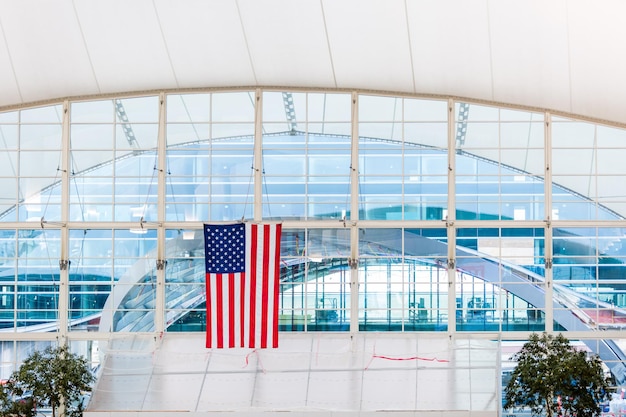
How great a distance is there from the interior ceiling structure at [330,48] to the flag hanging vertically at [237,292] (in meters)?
3.11

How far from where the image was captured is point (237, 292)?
14453 millimetres

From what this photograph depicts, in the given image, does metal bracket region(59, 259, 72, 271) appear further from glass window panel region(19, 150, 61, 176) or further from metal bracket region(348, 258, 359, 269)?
metal bracket region(348, 258, 359, 269)

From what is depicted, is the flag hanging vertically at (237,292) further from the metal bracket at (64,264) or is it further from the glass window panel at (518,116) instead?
the glass window panel at (518,116)

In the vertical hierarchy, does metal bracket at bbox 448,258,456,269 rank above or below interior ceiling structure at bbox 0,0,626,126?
below

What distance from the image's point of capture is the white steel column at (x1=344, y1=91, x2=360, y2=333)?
1590 centimetres

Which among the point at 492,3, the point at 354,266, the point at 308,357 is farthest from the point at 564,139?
the point at 308,357

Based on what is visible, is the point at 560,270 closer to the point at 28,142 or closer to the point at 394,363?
the point at 394,363

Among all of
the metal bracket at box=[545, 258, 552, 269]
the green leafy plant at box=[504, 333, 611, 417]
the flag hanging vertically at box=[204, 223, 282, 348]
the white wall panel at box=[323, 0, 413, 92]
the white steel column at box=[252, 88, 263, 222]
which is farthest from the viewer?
the white steel column at box=[252, 88, 263, 222]

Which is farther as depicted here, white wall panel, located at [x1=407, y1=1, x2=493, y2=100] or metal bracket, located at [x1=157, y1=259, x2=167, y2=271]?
metal bracket, located at [x1=157, y1=259, x2=167, y2=271]

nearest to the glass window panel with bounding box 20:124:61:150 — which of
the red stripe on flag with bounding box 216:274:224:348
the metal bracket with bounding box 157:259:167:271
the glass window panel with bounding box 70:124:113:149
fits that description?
the glass window panel with bounding box 70:124:113:149

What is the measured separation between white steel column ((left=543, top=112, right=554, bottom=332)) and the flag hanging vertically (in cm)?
486

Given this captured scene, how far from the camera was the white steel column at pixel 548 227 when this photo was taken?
15797mm

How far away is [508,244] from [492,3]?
4.28m

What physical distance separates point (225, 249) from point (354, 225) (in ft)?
8.59
